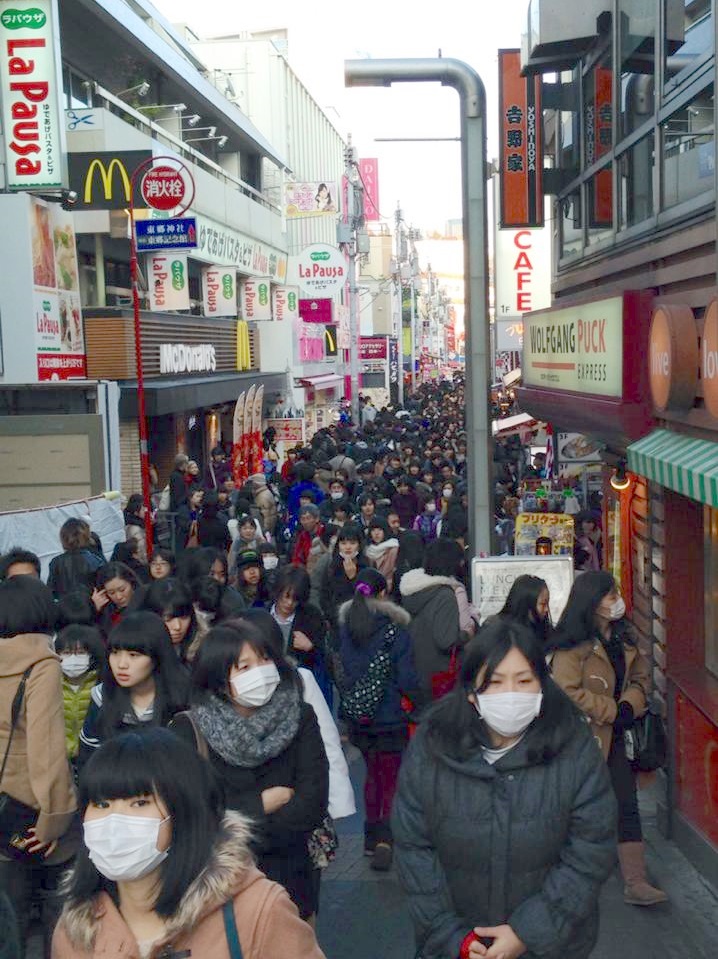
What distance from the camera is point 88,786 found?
114 inches

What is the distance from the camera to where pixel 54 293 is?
20.1 meters

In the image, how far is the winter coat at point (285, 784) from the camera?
4.46 m

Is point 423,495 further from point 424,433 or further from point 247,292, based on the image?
point 247,292

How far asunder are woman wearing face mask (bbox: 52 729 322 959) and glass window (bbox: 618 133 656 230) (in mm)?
7439

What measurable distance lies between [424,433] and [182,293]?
332 inches

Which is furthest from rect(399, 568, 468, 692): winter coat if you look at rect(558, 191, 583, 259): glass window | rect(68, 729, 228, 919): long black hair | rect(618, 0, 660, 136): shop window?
rect(558, 191, 583, 259): glass window

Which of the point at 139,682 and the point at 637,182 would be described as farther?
the point at 637,182

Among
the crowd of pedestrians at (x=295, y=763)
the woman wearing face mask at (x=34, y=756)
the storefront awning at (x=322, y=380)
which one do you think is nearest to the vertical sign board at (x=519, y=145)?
the crowd of pedestrians at (x=295, y=763)

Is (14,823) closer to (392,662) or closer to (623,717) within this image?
(392,662)

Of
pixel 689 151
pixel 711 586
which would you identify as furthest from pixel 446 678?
pixel 689 151

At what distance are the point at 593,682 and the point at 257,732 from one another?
214 cm

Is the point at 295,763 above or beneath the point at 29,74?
beneath

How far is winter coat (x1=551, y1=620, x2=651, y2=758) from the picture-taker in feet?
19.5

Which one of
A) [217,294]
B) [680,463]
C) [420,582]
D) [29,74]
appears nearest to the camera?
[680,463]
